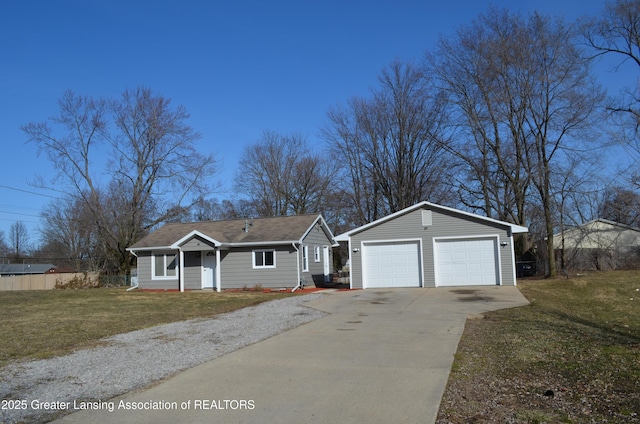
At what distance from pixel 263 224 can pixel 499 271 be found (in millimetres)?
12633

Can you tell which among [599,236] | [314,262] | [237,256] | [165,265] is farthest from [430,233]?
[599,236]

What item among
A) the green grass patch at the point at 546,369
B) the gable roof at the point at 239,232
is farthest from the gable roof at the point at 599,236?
the green grass patch at the point at 546,369

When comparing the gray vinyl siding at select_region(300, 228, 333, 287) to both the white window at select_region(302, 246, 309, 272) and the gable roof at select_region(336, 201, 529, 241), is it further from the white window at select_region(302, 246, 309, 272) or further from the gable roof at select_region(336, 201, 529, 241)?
the gable roof at select_region(336, 201, 529, 241)

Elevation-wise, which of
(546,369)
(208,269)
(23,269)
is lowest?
(546,369)

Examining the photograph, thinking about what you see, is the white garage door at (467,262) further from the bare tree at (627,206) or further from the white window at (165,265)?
the bare tree at (627,206)

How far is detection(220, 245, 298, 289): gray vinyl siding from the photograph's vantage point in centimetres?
2386

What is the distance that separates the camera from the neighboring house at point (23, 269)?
197ft

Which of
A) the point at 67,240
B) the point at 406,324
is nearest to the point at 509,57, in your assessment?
the point at 406,324

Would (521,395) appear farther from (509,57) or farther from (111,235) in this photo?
(111,235)

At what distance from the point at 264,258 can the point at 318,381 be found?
18254 millimetres

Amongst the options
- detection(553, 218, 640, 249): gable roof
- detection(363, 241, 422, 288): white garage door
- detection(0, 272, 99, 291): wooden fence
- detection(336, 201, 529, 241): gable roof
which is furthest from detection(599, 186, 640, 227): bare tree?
detection(0, 272, 99, 291): wooden fence

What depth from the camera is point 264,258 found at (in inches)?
964

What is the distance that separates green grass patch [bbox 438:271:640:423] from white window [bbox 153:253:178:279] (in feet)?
59.6

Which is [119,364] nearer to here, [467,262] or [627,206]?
[467,262]
